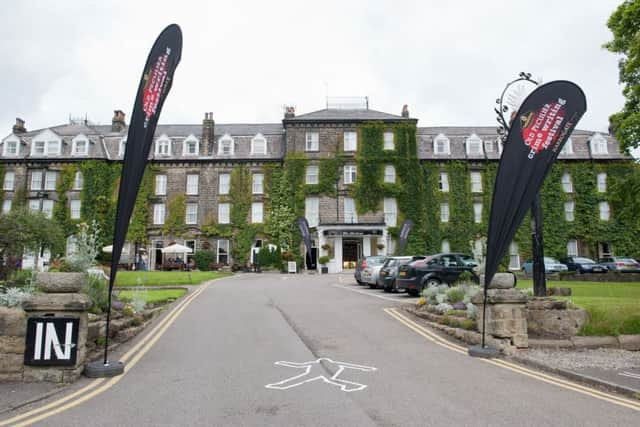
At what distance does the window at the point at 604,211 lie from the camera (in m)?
40.9

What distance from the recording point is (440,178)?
4119cm

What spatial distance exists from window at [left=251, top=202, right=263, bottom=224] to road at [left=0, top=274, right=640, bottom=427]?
29.0 m

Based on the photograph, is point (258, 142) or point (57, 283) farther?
point (258, 142)

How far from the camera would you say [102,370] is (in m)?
6.95

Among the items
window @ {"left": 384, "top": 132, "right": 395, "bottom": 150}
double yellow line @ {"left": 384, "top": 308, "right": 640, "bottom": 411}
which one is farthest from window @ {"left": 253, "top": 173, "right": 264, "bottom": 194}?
double yellow line @ {"left": 384, "top": 308, "right": 640, "bottom": 411}

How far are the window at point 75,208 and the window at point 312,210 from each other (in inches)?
772

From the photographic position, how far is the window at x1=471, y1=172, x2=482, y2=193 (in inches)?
1624

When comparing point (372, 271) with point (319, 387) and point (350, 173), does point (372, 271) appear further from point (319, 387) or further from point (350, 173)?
point (350, 173)

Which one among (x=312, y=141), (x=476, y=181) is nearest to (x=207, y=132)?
(x=312, y=141)

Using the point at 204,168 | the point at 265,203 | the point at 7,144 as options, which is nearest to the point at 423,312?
the point at 265,203

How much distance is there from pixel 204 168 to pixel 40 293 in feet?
115

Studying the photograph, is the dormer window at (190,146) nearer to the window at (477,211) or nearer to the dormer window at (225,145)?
the dormer window at (225,145)

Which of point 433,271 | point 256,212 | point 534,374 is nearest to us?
point 534,374

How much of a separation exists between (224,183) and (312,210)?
830 centimetres
